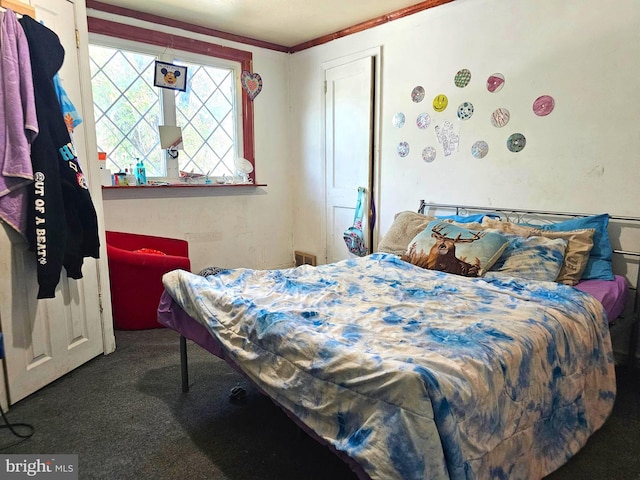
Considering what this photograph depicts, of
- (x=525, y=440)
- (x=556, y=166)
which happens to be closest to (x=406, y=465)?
(x=525, y=440)

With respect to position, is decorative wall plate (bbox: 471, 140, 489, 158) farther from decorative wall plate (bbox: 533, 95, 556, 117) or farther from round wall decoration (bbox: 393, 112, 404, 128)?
round wall decoration (bbox: 393, 112, 404, 128)

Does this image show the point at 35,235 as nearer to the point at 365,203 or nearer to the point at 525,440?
the point at 525,440

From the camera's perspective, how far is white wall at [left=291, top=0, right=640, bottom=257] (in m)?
2.28

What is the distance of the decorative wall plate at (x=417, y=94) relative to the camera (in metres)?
3.18

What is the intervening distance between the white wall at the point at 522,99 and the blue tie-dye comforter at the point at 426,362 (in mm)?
886

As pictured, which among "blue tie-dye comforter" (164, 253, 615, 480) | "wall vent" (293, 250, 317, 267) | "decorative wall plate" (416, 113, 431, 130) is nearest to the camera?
"blue tie-dye comforter" (164, 253, 615, 480)

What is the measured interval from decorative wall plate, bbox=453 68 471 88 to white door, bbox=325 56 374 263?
0.79 meters

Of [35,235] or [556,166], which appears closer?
[35,235]

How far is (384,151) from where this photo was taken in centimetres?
352

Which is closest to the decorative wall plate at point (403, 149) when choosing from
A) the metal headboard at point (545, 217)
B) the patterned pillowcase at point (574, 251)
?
the metal headboard at point (545, 217)

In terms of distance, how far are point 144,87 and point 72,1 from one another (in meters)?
1.20

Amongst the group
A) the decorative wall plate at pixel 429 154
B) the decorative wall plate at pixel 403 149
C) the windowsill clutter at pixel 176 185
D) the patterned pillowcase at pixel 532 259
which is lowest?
the patterned pillowcase at pixel 532 259

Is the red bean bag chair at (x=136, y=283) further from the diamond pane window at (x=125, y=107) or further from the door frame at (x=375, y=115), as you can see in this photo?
the door frame at (x=375, y=115)

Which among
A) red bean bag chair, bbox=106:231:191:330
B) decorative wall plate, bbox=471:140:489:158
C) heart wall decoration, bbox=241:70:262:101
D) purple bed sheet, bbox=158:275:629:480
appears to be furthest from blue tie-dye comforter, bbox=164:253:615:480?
heart wall decoration, bbox=241:70:262:101
